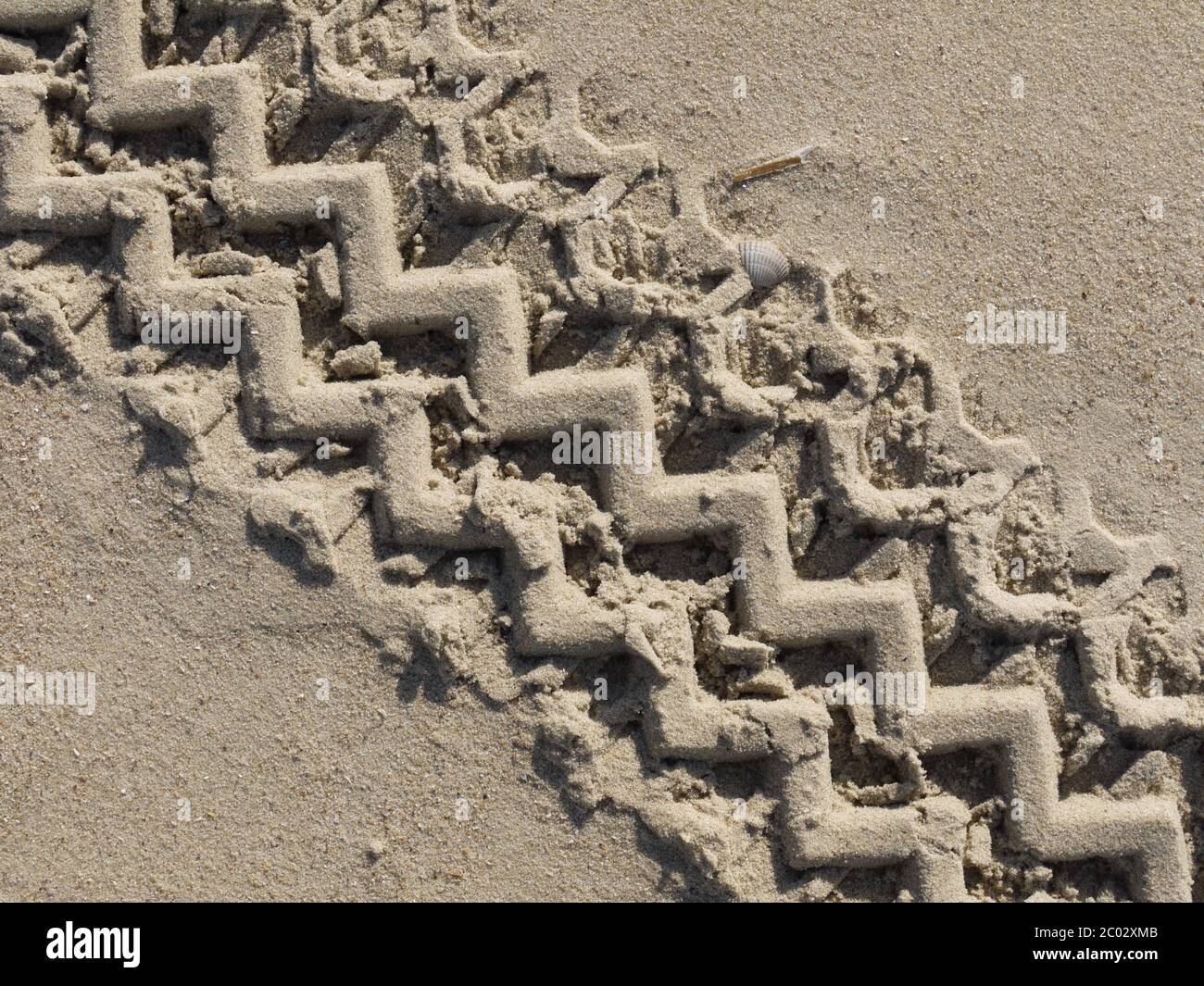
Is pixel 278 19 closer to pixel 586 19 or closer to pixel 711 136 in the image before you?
pixel 586 19

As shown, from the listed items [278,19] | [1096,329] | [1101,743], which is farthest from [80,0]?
[1101,743]

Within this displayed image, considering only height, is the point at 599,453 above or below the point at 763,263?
below

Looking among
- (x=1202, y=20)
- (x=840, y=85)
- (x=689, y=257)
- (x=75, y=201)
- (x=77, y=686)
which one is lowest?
(x=77, y=686)

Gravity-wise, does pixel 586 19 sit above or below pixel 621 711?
above

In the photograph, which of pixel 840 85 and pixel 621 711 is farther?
pixel 840 85
